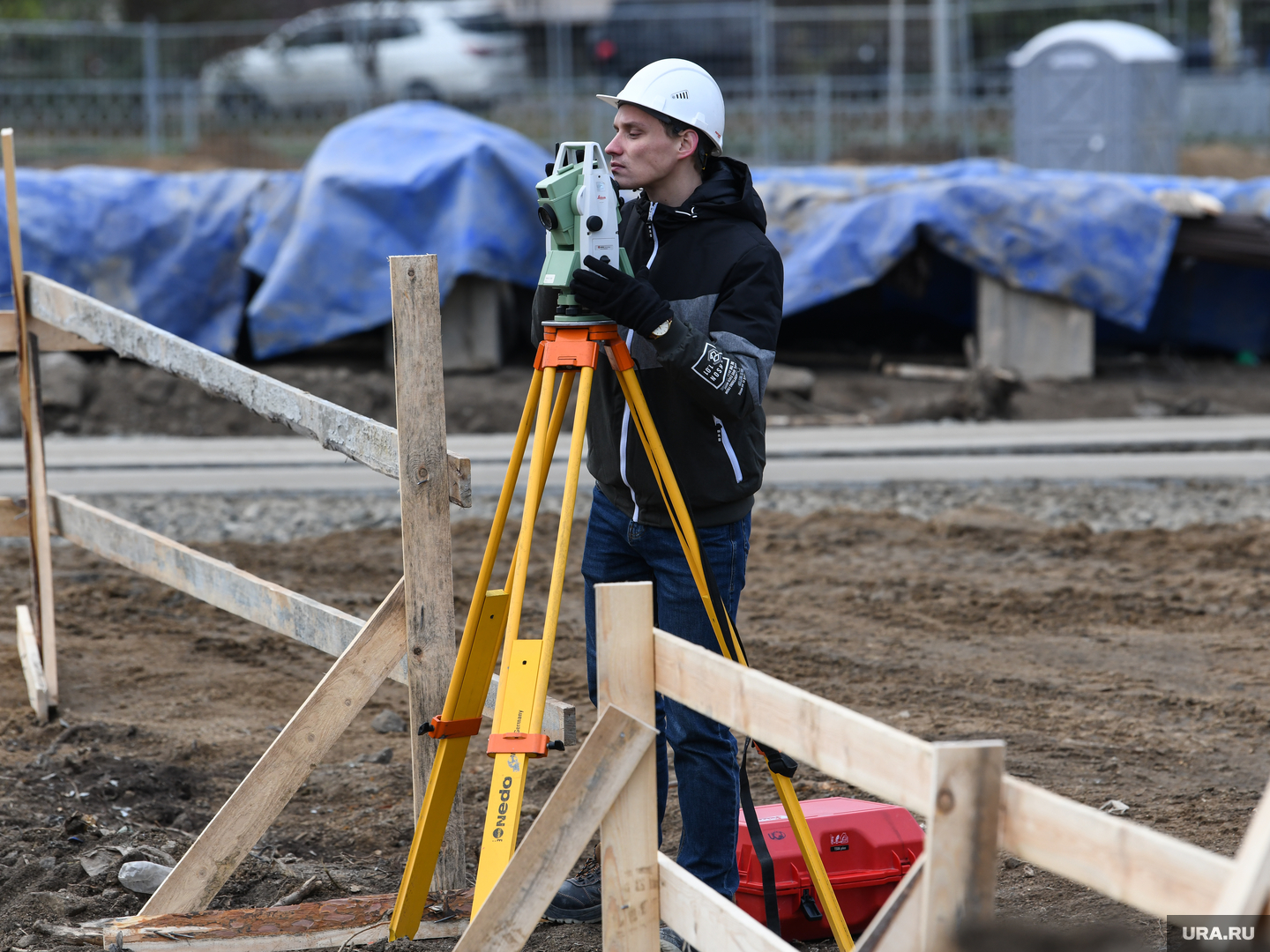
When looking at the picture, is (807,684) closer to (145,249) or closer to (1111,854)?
(1111,854)

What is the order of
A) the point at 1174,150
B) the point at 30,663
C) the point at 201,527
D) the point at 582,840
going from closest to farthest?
the point at 582,840 → the point at 30,663 → the point at 201,527 → the point at 1174,150

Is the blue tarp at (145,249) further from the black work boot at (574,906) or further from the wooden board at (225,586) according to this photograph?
the black work boot at (574,906)

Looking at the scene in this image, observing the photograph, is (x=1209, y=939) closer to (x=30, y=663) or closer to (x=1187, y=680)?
(x=1187, y=680)

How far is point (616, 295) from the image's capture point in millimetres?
2619

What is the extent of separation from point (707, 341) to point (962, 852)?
132 centimetres

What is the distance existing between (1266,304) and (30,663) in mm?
11089

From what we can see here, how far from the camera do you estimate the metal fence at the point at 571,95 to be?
1620cm

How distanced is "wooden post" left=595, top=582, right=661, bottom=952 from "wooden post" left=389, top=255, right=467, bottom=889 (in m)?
0.72

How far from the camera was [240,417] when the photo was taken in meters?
10.5

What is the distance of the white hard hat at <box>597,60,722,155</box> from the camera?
9.59 ft

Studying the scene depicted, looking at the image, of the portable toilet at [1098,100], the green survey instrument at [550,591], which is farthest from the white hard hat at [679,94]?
the portable toilet at [1098,100]

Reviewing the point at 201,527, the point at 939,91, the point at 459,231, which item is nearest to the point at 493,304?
the point at 459,231

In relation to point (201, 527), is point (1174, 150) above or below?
above

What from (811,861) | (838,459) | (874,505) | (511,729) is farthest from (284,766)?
(838,459)
